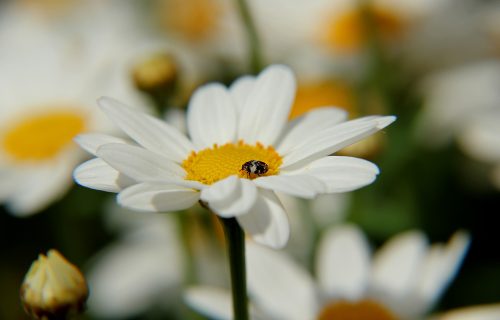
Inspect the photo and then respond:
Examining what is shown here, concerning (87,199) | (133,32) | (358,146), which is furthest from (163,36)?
(358,146)

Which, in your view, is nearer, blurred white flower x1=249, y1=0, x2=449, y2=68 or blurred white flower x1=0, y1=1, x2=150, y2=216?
blurred white flower x1=0, y1=1, x2=150, y2=216

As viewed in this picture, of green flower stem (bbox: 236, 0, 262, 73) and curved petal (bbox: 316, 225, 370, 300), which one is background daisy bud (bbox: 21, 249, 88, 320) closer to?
curved petal (bbox: 316, 225, 370, 300)

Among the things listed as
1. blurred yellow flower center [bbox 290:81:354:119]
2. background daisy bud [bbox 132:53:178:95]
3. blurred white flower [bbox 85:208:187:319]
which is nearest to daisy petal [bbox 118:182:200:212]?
background daisy bud [bbox 132:53:178:95]

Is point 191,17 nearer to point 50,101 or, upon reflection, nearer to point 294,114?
point 294,114

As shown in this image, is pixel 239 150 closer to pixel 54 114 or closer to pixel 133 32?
pixel 54 114

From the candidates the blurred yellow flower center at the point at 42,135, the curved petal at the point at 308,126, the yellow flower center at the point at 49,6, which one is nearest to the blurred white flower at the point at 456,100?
the blurred yellow flower center at the point at 42,135

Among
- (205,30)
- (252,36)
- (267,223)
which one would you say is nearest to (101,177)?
(267,223)
